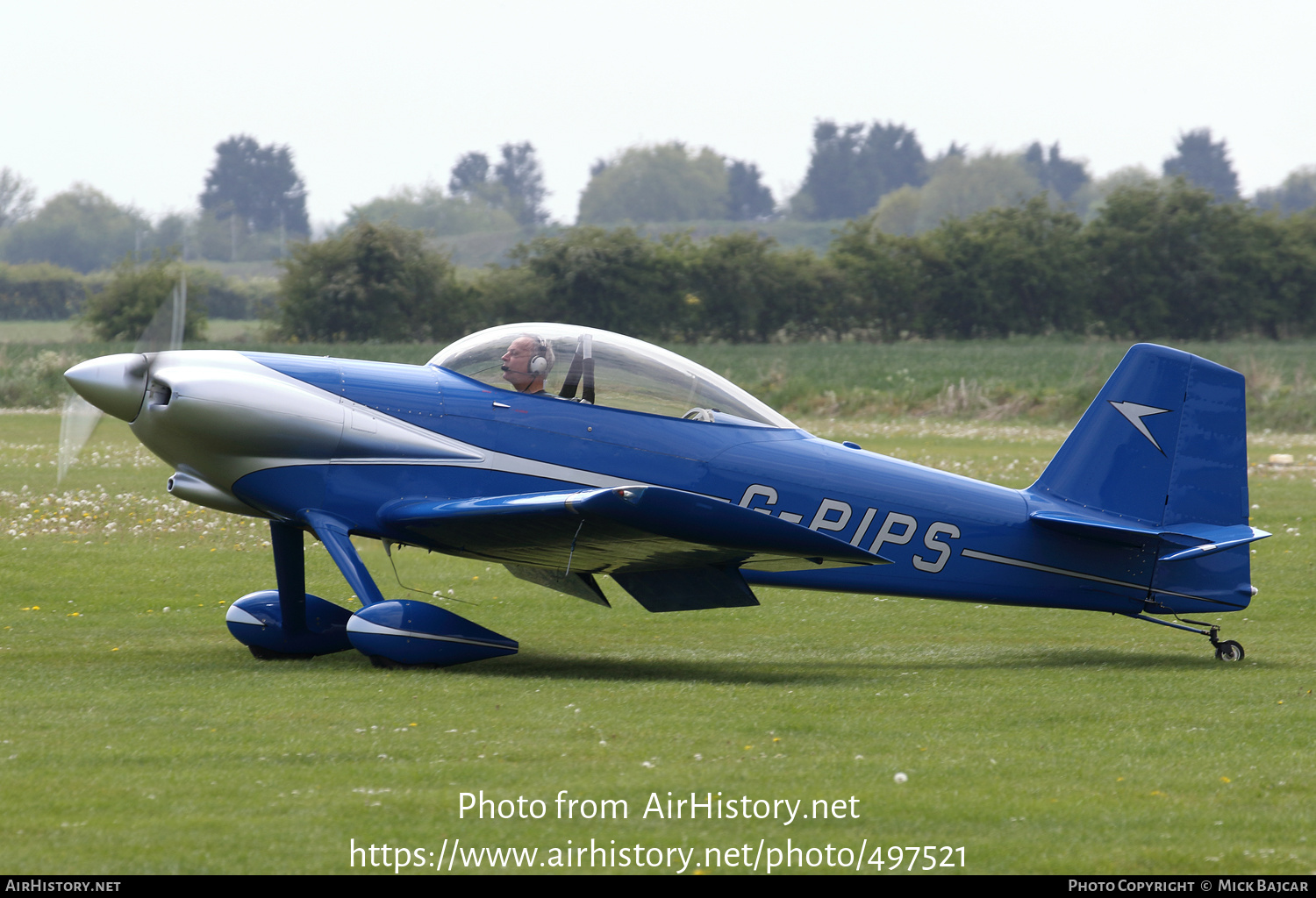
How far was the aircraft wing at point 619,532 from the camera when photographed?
8008 millimetres

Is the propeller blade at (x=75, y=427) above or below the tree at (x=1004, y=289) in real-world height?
below

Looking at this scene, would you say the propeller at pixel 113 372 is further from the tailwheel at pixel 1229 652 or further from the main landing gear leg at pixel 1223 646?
the tailwheel at pixel 1229 652

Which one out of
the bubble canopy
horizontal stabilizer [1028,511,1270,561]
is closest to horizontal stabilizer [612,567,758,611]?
the bubble canopy

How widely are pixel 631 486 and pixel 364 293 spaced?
50.6m

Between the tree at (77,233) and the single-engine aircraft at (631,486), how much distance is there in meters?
158

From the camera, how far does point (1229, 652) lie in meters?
9.86

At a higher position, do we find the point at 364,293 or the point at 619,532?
the point at 364,293

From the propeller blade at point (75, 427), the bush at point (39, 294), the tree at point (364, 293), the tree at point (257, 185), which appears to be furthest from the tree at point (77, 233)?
the propeller blade at point (75, 427)

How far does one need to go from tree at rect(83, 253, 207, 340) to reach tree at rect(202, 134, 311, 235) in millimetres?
138081

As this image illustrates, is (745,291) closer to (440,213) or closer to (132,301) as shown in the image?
(132,301)

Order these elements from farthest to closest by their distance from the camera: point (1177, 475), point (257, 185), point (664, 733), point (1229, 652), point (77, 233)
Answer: point (257, 185), point (77, 233), point (1177, 475), point (1229, 652), point (664, 733)

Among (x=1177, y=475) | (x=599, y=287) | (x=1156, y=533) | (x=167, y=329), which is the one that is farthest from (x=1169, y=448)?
(x=599, y=287)

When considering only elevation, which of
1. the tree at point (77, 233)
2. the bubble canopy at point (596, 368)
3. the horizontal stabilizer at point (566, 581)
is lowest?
the horizontal stabilizer at point (566, 581)

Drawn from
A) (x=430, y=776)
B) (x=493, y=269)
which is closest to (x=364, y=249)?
(x=493, y=269)
